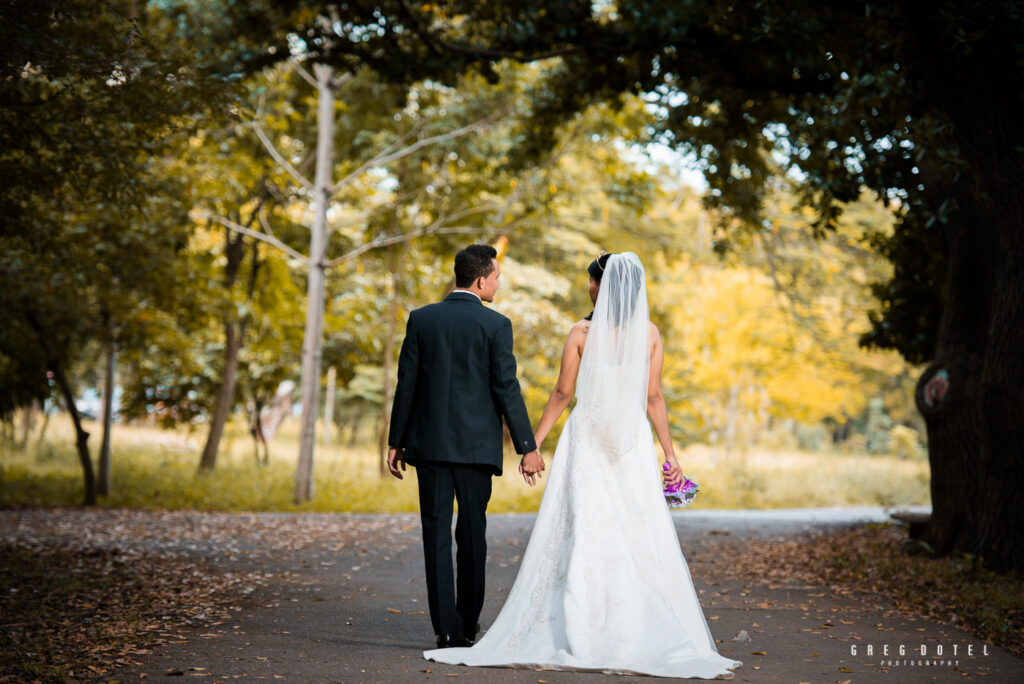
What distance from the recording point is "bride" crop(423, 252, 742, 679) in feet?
17.4

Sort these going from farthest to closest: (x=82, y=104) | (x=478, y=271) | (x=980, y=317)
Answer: (x=980, y=317) → (x=82, y=104) → (x=478, y=271)

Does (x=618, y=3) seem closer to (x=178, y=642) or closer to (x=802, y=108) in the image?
(x=802, y=108)

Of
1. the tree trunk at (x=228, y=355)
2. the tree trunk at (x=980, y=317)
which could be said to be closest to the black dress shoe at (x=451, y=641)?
the tree trunk at (x=980, y=317)

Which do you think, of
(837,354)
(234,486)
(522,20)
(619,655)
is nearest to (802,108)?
(522,20)

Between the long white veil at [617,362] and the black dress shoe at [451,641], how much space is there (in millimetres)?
1452

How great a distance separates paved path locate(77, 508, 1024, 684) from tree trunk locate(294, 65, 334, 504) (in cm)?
549

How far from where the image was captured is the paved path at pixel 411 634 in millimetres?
5188

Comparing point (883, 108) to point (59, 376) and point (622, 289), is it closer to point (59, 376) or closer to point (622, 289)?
point (622, 289)

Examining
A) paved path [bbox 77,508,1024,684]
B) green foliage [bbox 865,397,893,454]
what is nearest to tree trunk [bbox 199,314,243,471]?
paved path [bbox 77,508,1024,684]

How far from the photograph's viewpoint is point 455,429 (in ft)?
18.8

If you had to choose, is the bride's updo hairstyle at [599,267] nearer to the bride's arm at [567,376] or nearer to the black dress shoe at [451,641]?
the bride's arm at [567,376]

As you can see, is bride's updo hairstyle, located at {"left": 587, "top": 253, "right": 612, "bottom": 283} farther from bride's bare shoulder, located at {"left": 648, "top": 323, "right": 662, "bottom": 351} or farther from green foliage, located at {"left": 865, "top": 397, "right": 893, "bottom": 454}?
green foliage, located at {"left": 865, "top": 397, "right": 893, "bottom": 454}

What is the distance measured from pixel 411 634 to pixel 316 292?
34.3 feet

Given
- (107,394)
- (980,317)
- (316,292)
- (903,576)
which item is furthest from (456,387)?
(107,394)
